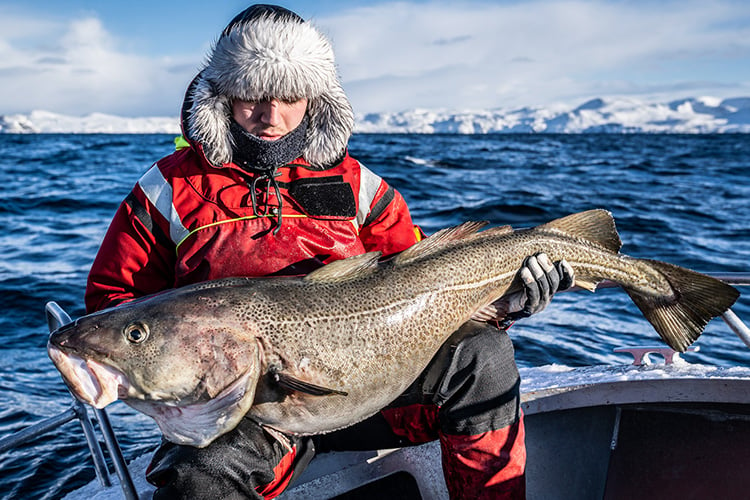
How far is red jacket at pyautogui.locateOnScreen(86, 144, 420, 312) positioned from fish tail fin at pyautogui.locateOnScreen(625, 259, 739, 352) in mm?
1603

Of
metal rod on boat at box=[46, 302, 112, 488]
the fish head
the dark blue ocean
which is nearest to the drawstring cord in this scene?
the fish head

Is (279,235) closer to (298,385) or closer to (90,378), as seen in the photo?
(298,385)

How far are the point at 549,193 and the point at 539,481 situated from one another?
716 inches

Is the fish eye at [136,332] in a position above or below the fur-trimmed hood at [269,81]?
below

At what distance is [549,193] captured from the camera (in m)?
20.9

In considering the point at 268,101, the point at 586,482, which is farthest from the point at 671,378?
the point at 268,101

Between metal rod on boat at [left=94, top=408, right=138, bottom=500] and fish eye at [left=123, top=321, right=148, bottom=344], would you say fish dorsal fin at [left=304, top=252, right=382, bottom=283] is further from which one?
metal rod on boat at [left=94, top=408, right=138, bottom=500]

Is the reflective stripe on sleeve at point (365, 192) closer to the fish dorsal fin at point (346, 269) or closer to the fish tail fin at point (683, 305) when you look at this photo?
the fish dorsal fin at point (346, 269)

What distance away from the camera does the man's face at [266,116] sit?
3.21 m

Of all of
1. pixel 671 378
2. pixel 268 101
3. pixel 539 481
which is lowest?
pixel 539 481

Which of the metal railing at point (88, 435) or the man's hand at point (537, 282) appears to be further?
the man's hand at point (537, 282)

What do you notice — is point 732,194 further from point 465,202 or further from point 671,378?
point 671,378

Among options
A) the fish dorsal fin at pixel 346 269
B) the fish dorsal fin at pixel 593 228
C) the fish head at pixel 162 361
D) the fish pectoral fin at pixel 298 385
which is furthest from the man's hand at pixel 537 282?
the fish head at pixel 162 361

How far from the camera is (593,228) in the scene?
329cm
